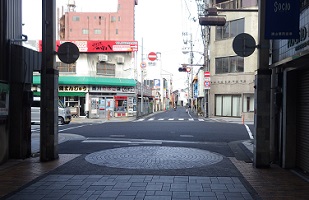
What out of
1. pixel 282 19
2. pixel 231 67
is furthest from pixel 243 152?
pixel 231 67

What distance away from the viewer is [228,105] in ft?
120

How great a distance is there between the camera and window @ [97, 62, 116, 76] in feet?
123

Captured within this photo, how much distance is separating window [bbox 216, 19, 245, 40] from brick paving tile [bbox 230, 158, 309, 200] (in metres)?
28.3

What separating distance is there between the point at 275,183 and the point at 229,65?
3006 cm

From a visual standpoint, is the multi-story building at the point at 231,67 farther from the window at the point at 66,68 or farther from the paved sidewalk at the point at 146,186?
the paved sidewalk at the point at 146,186

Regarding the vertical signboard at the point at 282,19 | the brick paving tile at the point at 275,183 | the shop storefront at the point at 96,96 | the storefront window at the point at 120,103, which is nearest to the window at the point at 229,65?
the shop storefront at the point at 96,96

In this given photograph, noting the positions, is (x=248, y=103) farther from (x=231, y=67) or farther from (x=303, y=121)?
(x=303, y=121)

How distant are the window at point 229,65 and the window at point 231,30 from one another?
2399 mm

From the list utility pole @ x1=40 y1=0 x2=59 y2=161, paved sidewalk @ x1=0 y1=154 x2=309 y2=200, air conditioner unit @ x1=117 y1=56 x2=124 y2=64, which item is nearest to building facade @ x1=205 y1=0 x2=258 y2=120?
air conditioner unit @ x1=117 y1=56 x2=124 y2=64

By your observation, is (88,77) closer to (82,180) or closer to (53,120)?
(53,120)

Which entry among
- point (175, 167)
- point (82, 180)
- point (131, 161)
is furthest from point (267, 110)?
point (82, 180)

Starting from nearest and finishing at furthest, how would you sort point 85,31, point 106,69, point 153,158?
Result: point 153,158 < point 106,69 < point 85,31

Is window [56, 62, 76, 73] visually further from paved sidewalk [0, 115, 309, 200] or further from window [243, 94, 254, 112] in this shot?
paved sidewalk [0, 115, 309, 200]

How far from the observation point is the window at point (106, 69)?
37.6m
